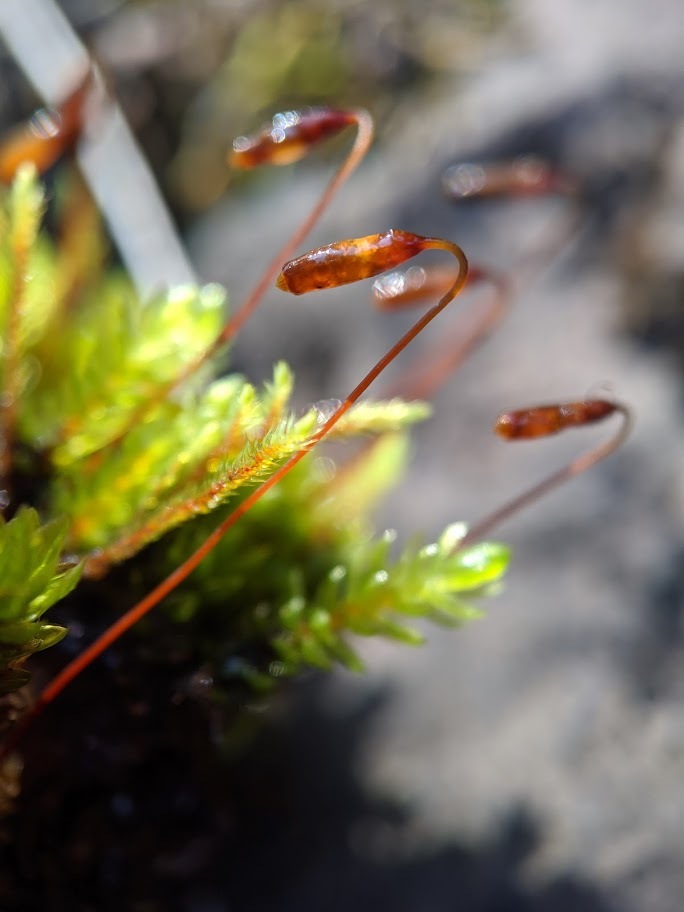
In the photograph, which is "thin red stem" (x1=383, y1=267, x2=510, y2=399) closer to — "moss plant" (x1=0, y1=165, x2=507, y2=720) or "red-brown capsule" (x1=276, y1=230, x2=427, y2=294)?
"moss plant" (x1=0, y1=165, x2=507, y2=720)

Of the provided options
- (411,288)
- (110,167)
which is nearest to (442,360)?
(411,288)

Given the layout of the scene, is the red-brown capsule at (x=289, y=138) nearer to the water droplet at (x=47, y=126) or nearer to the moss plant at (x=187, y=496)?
the moss plant at (x=187, y=496)

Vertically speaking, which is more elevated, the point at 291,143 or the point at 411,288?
the point at 291,143

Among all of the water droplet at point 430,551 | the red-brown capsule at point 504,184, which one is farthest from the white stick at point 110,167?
the water droplet at point 430,551

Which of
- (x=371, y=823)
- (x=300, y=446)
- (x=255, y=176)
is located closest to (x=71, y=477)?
(x=300, y=446)

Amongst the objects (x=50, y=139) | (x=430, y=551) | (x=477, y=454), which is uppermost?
(x=50, y=139)

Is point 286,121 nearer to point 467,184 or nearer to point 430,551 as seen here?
point 467,184
